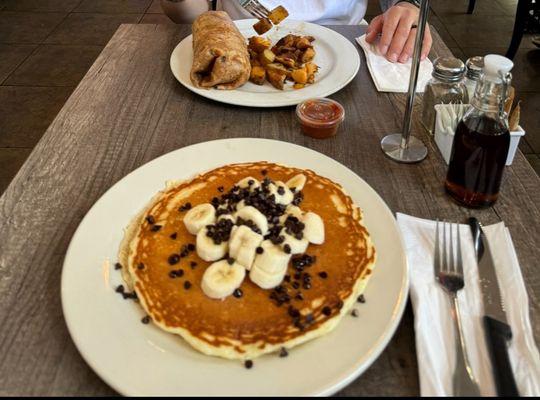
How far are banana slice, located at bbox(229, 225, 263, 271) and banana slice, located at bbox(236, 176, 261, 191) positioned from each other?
0.48ft

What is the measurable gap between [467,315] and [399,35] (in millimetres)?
1156

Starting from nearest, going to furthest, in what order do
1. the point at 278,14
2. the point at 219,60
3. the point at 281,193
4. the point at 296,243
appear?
the point at 296,243 → the point at 281,193 → the point at 219,60 → the point at 278,14

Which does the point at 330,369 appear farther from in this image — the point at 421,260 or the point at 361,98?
the point at 361,98

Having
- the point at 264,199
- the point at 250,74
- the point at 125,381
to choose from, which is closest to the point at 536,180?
the point at 264,199

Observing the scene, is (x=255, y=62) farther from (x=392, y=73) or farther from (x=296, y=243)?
(x=296, y=243)

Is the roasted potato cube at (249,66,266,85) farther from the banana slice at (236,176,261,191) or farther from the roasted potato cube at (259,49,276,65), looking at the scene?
the banana slice at (236,176,261,191)

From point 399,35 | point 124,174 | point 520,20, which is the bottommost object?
point 520,20

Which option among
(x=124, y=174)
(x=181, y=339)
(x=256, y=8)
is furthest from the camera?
(x=256, y=8)

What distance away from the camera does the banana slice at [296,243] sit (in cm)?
93

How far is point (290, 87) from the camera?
1546 mm

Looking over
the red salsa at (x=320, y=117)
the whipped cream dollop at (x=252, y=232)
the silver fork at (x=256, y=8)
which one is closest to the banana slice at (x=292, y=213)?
the whipped cream dollop at (x=252, y=232)

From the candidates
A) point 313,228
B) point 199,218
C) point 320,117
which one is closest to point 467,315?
point 313,228

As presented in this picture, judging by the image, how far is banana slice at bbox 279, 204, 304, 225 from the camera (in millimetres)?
1009

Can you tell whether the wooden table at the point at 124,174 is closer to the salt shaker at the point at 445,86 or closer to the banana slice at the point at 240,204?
Result: the salt shaker at the point at 445,86
